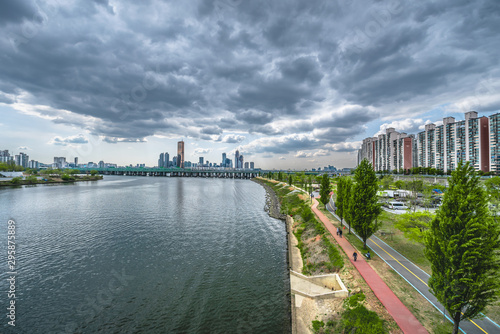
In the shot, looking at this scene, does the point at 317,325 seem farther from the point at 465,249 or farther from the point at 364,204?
the point at 364,204

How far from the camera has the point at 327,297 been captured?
20344mm

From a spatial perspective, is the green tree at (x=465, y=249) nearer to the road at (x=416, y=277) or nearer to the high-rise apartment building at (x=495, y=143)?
the road at (x=416, y=277)

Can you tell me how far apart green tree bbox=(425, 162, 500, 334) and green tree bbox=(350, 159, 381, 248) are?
15.4 meters

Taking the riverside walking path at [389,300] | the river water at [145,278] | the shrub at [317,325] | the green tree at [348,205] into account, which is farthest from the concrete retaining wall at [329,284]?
the green tree at [348,205]

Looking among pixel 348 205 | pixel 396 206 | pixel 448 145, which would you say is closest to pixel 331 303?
pixel 348 205

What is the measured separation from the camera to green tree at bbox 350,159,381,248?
93.2 feet

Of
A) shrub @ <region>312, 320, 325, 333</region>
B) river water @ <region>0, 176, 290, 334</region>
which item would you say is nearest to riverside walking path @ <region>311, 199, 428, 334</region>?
shrub @ <region>312, 320, 325, 333</region>

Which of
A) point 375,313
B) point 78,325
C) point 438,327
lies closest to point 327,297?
point 375,313

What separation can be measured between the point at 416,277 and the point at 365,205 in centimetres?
955

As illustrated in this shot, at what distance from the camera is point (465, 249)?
12.2 m

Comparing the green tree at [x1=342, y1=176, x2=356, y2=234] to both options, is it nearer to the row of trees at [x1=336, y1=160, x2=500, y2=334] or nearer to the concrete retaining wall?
the concrete retaining wall

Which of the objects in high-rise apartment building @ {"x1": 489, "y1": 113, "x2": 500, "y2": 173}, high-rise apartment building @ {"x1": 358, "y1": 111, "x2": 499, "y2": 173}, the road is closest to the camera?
the road

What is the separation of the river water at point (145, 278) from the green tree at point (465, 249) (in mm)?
12278

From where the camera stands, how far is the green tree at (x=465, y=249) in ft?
38.7
